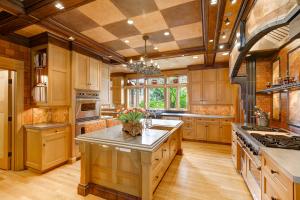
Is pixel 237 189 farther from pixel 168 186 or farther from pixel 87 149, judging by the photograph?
pixel 87 149

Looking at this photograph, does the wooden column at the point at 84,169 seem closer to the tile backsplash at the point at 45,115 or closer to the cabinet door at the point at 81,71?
the tile backsplash at the point at 45,115

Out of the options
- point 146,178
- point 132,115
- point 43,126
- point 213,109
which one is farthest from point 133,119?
point 213,109

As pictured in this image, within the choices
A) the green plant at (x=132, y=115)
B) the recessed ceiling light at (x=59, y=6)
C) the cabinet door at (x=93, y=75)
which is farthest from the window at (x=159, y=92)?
the recessed ceiling light at (x=59, y=6)

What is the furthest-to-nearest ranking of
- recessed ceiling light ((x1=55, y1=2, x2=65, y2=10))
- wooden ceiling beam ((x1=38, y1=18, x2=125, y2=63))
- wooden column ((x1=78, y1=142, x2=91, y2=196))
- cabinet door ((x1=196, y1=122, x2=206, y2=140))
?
cabinet door ((x1=196, y1=122, x2=206, y2=140)), wooden ceiling beam ((x1=38, y1=18, x2=125, y2=63)), wooden column ((x1=78, y1=142, x2=91, y2=196)), recessed ceiling light ((x1=55, y1=2, x2=65, y2=10))

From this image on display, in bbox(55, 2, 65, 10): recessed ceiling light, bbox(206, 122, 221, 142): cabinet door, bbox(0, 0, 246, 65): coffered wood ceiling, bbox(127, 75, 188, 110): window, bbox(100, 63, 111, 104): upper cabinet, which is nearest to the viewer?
bbox(55, 2, 65, 10): recessed ceiling light

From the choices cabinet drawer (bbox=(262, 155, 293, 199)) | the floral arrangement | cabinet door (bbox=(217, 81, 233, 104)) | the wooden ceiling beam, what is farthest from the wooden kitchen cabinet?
cabinet door (bbox=(217, 81, 233, 104))

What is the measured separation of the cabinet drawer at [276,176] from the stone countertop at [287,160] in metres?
0.06

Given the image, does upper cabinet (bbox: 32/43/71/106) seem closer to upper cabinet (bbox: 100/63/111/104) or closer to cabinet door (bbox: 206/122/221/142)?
upper cabinet (bbox: 100/63/111/104)

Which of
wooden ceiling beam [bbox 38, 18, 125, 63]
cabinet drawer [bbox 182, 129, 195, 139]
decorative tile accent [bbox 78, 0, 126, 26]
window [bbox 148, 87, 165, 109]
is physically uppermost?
decorative tile accent [bbox 78, 0, 126, 26]

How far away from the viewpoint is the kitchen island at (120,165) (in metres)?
1.91

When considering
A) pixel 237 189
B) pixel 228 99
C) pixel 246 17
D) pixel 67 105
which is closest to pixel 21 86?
pixel 67 105

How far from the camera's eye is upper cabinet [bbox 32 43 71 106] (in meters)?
3.16

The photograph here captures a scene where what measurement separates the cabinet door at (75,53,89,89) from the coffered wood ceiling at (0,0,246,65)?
41 cm

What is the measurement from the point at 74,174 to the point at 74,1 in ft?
9.94
